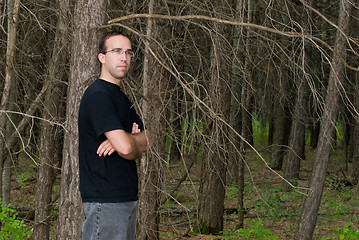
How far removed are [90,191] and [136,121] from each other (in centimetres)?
75

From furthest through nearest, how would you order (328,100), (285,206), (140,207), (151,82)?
(285,206)
(328,100)
(151,82)
(140,207)

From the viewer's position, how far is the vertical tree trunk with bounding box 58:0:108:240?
14.9 feet

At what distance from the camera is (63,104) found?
9.55 m

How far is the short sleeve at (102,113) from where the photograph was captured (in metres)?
3.20

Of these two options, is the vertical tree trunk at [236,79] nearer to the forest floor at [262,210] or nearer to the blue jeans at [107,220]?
the forest floor at [262,210]

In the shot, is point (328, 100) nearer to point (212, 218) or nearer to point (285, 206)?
point (212, 218)

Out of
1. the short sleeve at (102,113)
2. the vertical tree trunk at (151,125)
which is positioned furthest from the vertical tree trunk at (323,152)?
the short sleeve at (102,113)

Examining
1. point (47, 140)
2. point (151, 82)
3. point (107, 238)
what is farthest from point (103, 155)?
point (47, 140)

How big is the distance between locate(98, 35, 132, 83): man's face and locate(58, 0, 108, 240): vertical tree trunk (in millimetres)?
947

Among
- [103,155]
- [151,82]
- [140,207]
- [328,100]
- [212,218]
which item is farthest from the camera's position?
[212,218]

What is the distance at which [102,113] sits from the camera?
3.22 metres

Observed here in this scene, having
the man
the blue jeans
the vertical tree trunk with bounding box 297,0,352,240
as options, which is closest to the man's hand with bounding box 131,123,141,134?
the man

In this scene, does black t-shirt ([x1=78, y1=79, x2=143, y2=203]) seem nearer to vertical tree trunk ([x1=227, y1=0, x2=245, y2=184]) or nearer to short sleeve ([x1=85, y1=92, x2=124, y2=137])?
short sleeve ([x1=85, y1=92, x2=124, y2=137])

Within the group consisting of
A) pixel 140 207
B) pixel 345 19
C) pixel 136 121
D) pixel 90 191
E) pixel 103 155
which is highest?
pixel 345 19
